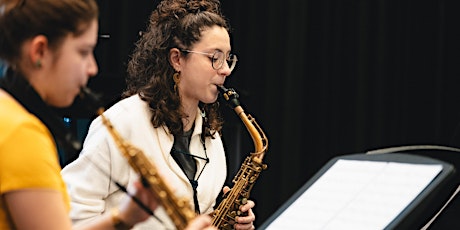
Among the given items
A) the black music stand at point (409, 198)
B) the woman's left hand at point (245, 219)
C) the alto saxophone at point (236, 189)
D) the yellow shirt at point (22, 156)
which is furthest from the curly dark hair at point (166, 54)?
the yellow shirt at point (22, 156)

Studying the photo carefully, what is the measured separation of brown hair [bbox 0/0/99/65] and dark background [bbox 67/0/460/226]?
2587mm

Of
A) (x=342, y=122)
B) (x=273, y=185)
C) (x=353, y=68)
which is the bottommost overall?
(x=273, y=185)

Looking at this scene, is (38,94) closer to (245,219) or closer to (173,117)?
(173,117)

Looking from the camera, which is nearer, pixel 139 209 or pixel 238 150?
pixel 139 209

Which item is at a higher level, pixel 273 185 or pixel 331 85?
pixel 331 85

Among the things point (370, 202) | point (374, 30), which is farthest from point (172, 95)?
point (374, 30)

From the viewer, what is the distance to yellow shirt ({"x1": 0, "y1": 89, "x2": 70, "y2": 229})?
118cm

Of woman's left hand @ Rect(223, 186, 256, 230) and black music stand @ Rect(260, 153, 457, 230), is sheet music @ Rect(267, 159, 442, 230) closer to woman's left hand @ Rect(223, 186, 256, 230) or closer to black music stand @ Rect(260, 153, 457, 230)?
black music stand @ Rect(260, 153, 457, 230)

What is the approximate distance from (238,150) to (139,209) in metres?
2.01

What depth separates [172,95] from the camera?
8.32ft

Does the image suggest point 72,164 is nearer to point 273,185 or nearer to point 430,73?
point 273,185

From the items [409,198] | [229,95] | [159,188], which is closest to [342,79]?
[229,95]

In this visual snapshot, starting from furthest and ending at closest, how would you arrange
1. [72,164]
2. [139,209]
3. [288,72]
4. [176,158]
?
[288,72] < [176,158] < [72,164] < [139,209]

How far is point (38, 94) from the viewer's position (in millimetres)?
1258
